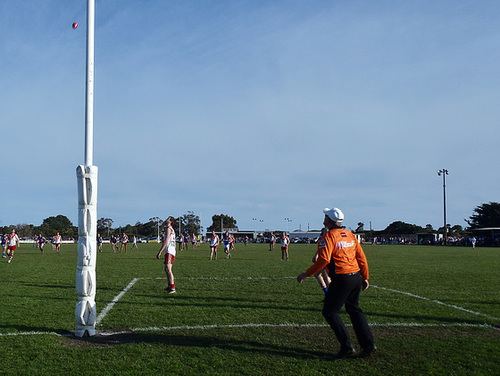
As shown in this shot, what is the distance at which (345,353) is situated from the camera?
5.92 m

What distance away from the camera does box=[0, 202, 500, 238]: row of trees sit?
101 metres

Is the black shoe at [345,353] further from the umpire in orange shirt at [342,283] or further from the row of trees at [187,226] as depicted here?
the row of trees at [187,226]

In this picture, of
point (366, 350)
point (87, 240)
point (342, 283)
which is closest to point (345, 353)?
point (366, 350)

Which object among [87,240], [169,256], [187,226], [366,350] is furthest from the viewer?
[187,226]

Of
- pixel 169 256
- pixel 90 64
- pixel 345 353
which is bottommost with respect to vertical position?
pixel 345 353

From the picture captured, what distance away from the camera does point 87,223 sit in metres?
7.22

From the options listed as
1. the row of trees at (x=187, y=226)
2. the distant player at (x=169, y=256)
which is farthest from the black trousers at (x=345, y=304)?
the row of trees at (x=187, y=226)

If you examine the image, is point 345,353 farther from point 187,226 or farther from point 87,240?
point 187,226

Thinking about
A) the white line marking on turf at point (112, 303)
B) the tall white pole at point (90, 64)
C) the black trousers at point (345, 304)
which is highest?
the tall white pole at point (90, 64)

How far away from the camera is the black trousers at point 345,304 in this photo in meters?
5.81

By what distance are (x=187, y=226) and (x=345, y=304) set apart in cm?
13982

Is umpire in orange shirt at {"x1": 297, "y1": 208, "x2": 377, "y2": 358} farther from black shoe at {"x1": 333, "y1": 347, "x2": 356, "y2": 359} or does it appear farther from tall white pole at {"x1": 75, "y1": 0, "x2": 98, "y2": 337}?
tall white pole at {"x1": 75, "y1": 0, "x2": 98, "y2": 337}

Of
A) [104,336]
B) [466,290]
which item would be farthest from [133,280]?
[466,290]

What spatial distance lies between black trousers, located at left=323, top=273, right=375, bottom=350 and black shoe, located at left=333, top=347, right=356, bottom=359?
44 mm
